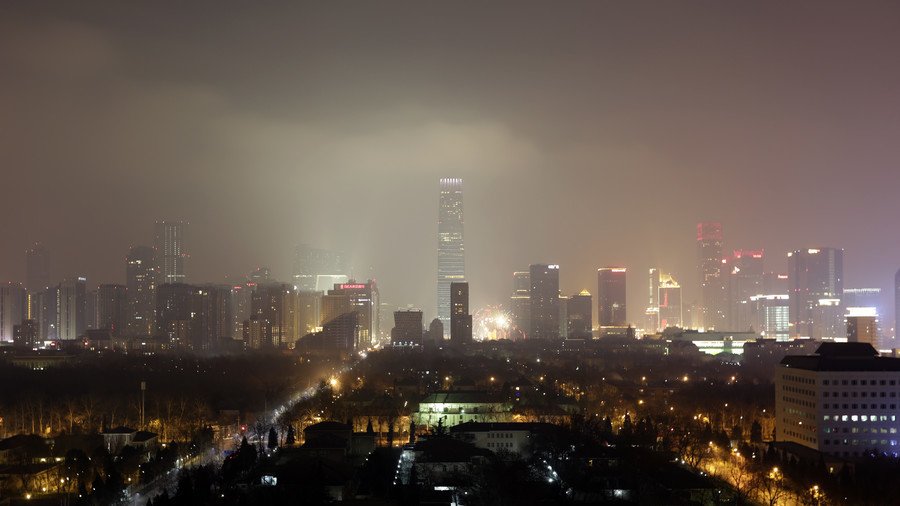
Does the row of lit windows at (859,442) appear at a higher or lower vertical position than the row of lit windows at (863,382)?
lower

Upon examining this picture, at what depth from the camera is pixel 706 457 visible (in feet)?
107

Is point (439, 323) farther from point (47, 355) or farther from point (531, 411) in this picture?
point (531, 411)

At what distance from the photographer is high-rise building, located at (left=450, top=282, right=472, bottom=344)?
391 ft

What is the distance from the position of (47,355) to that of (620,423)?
50625mm

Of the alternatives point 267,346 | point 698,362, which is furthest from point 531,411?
point 267,346

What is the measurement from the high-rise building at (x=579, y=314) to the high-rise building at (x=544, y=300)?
2087mm

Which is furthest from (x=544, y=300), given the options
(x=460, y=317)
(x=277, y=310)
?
(x=277, y=310)

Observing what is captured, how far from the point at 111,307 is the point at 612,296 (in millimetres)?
72718

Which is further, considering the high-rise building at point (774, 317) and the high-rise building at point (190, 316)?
the high-rise building at point (774, 317)

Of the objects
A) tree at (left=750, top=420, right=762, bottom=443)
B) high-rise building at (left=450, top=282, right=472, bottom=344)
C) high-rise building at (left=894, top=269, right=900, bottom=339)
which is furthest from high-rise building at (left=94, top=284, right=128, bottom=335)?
tree at (left=750, top=420, right=762, bottom=443)

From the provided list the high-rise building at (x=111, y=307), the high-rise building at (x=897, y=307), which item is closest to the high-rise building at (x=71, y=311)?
the high-rise building at (x=111, y=307)

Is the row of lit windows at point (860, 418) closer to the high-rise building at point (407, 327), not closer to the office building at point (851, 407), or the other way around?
the office building at point (851, 407)

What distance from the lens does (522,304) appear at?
152 metres

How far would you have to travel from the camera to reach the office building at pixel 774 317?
4766 inches
